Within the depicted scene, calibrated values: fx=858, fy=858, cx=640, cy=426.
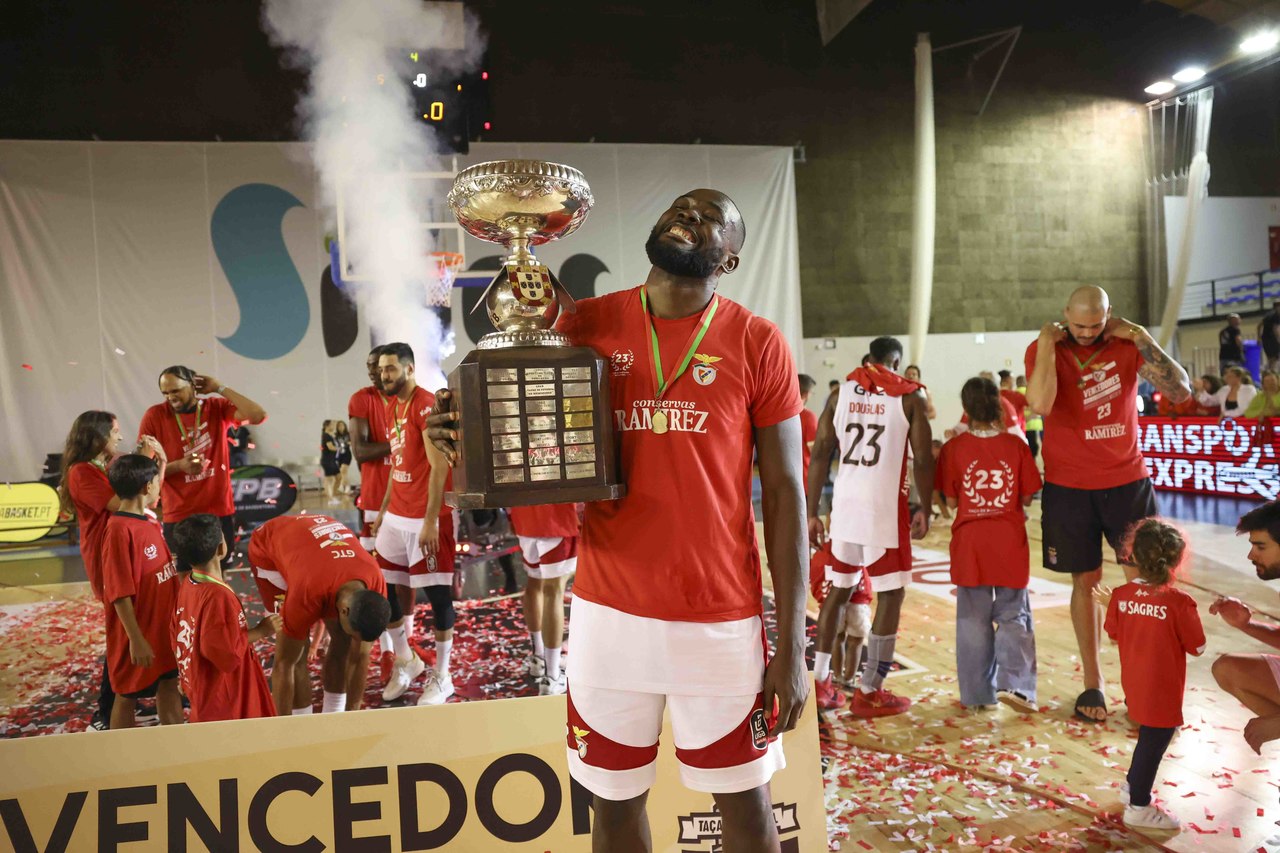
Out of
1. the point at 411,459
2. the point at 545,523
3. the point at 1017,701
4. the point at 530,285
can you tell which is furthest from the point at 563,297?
the point at 1017,701

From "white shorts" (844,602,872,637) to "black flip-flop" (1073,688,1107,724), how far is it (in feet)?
3.25

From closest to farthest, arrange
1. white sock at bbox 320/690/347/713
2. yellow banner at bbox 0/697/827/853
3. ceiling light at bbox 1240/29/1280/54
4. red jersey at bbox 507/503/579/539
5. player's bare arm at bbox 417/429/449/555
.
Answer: yellow banner at bbox 0/697/827/853
white sock at bbox 320/690/347/713
player's bare arm at bbox 417/429/449/555
red jersey at bbox 507/503/579/539
ceiling light at bbox 1240/29/1280/54

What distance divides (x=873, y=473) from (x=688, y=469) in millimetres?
2620

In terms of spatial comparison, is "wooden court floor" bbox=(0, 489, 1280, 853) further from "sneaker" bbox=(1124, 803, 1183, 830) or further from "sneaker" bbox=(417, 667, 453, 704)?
"sneaker" bbox=(417, 667, 453, 704)

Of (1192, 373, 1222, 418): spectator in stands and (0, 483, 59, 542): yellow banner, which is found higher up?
(1192, 373, 1222, 418): spectator in stands

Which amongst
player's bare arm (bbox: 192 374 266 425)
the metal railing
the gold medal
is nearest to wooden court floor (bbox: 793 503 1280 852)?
the gold medal

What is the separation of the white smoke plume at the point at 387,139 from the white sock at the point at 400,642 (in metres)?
5.55

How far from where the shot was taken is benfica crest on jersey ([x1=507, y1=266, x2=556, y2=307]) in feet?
5.75

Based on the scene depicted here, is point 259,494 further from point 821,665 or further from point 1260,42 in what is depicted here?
point 1260,42

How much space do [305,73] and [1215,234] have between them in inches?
707

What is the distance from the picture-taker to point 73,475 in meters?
4.07

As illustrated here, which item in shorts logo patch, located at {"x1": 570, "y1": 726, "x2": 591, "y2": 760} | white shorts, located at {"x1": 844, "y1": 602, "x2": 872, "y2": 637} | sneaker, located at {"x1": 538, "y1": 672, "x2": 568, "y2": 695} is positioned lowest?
sneaker, located at {"x1": 538, "y1": 672, "x2": 568, "y2": 695}

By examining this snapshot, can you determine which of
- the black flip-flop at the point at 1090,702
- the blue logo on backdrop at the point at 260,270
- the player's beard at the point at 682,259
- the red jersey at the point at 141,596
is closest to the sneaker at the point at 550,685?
the red jersey at the point at 141,596

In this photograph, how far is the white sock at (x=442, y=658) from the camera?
455 centimetres
